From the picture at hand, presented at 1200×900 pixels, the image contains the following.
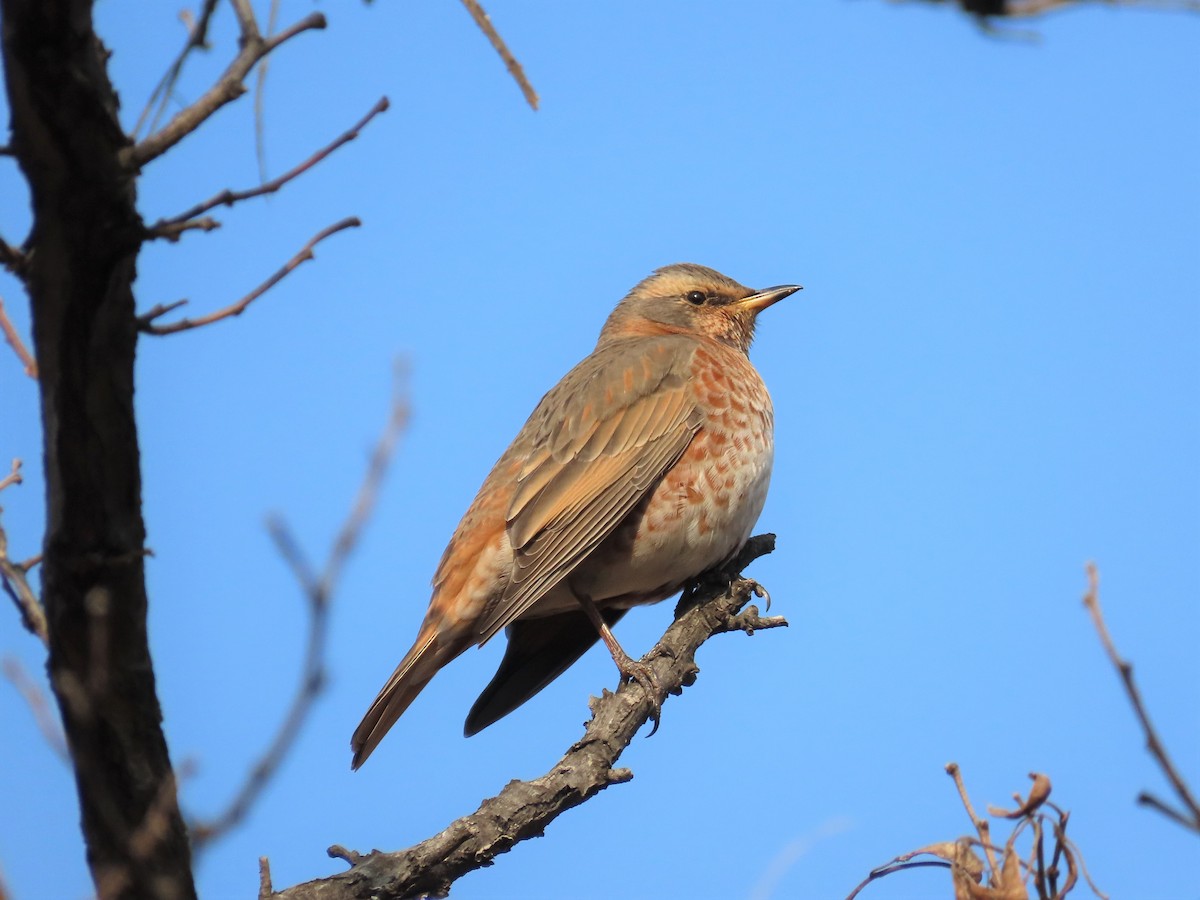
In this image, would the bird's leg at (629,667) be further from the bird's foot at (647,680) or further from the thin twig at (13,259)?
the thin twig at (13,259)

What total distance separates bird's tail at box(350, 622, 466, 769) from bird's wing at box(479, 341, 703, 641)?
0.25m

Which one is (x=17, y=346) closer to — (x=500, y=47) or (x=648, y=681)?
(x=500, y=47)

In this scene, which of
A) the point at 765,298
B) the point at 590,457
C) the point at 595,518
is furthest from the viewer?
the point at 765,298

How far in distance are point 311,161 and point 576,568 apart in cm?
436

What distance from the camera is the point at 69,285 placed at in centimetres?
293

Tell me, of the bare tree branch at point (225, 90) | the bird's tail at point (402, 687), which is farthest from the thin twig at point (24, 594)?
the bird's tail at point (402, 687)

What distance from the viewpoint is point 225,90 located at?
9.95ft

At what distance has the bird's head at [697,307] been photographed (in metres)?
8.75

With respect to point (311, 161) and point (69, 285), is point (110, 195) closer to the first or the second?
point (69, 285)

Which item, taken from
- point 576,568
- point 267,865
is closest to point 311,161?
point 267,865

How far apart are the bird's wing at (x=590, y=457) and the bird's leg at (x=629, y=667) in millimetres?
398

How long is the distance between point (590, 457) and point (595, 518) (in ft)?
1.44

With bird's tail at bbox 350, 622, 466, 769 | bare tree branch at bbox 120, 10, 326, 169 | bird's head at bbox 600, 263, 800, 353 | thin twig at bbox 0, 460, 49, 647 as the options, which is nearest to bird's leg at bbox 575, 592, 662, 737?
bird's tail at bbox 350, 622, 466, 769

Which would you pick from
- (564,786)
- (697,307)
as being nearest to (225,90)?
(564,786)
